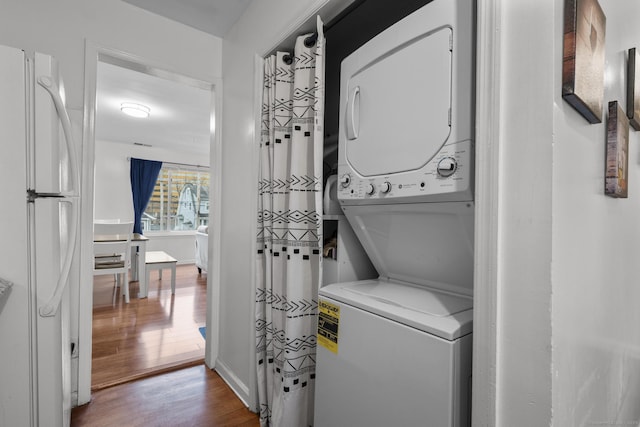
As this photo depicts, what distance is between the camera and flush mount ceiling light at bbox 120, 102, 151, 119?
370 cm

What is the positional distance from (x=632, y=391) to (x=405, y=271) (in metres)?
1.37

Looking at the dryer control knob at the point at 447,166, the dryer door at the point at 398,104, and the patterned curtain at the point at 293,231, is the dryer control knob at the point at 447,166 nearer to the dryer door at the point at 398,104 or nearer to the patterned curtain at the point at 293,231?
the dryer door at the point at 398,104

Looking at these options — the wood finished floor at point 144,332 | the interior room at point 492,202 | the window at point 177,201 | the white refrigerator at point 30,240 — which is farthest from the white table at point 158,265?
the white refrigerator at point 30,240

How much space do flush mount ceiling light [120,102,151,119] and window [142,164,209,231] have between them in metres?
2.55

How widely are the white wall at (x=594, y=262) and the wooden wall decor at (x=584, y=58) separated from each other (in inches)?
0.8

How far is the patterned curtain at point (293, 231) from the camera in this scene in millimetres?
1422

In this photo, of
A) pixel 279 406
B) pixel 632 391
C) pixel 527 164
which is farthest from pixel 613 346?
pixel 279 406

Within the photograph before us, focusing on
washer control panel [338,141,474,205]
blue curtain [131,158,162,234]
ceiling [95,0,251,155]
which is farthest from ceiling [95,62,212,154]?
washer control panel [338,141,474,205]

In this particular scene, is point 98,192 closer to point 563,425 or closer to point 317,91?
point 317,91

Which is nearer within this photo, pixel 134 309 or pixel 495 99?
pixel 495 99

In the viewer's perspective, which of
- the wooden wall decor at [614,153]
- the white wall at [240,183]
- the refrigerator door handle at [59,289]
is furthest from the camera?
the white wall at [240,183]

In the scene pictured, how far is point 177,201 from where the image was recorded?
6.72 metres

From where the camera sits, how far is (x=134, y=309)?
139 inches

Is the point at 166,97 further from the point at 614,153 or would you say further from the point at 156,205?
the point at 614,153
